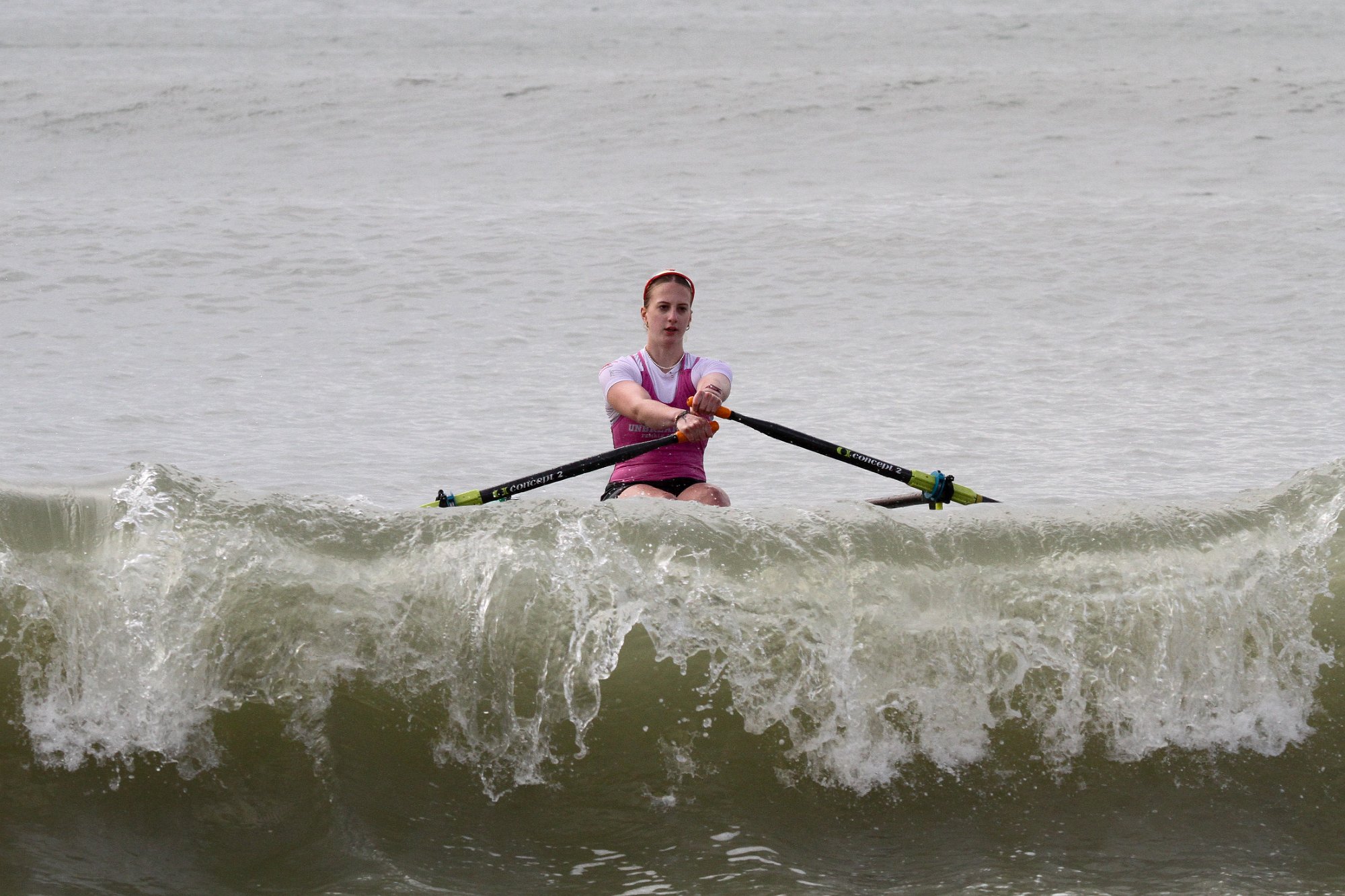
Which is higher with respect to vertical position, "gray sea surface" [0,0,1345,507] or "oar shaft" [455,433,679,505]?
"gray sea surface" [0,0,1345,507]

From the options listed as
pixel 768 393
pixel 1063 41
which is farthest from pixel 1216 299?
pixel 1063 41

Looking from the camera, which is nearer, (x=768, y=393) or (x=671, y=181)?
(x=768, y=393)

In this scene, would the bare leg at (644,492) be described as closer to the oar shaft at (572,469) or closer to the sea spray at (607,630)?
the oar shaft at (572,469)

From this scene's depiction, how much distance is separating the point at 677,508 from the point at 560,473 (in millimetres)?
1069

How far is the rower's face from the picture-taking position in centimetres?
461

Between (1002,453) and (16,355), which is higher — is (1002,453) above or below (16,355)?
below

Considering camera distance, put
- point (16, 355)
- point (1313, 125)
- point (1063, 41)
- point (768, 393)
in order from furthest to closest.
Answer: point (1063, 41)
point (1313, 125)
point (16, 355)
point (768, 393)

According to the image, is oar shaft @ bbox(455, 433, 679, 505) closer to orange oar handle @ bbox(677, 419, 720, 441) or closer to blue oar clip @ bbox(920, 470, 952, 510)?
orange oar handle @ bbox(677, 419, 720, 441)

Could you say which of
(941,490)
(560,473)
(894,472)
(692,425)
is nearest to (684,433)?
(692,425)

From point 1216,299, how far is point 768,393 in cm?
476

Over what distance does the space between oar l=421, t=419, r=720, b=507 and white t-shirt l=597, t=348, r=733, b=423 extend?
14 cm

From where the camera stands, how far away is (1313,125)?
17.8 metres

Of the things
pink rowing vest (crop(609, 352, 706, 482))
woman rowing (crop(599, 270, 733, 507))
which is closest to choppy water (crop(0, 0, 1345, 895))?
woman rowing (crop(599, 270, 733, 507))

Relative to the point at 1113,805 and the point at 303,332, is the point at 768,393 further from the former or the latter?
the point at 1113,805
